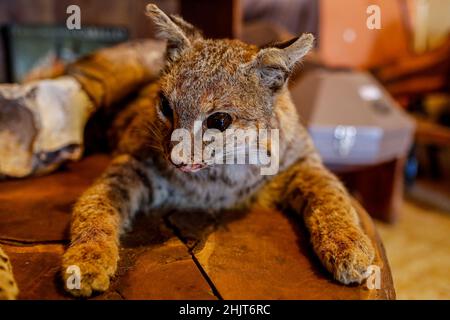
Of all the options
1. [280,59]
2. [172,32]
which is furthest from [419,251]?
[172,32]

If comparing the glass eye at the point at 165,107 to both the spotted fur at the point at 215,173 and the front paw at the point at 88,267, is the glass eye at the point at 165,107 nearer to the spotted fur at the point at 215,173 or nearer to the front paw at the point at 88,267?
the spotted fur at the point at 215,173

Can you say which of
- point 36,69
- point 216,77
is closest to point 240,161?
point 216,77

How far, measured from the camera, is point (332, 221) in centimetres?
108

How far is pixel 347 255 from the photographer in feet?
3.11

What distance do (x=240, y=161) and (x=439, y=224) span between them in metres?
1.79

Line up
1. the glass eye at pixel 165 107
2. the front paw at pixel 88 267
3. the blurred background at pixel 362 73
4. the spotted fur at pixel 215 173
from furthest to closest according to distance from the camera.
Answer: the blurred background at pixel 362 73
the glass eye at pixel 165 107
the spotted fur at pixel 215 173
the front paw at pixel 88 267

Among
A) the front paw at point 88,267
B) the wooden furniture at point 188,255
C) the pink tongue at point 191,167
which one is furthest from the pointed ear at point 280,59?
the front paw at point 88,267

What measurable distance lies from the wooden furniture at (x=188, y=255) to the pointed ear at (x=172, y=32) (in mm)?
449

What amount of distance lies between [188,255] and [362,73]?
1.75m

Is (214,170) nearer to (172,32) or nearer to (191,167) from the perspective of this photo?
(191,167)

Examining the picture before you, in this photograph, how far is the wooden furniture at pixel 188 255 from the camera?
905 mm

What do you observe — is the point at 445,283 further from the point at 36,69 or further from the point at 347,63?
the point at 36,69
